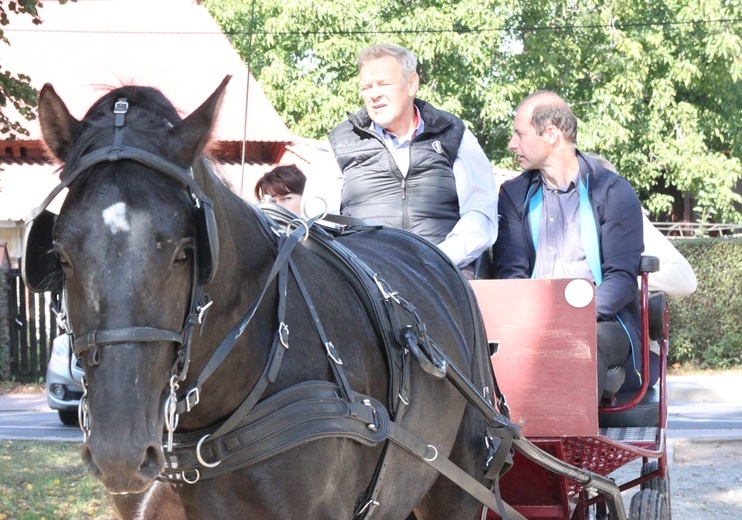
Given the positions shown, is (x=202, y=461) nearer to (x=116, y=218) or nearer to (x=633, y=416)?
(x=116, y=218)

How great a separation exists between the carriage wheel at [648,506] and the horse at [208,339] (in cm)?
157

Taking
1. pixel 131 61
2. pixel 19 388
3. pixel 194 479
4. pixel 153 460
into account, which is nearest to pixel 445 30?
pixel 131 61

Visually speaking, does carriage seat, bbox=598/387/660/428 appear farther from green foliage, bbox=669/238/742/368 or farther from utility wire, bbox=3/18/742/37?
utility wire, bbox=3/18/742/37

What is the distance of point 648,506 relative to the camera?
14.1 feet

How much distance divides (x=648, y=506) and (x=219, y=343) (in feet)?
8.67

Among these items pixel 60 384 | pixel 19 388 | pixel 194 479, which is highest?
pixel 194 479

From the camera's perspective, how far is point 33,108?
5102 mm

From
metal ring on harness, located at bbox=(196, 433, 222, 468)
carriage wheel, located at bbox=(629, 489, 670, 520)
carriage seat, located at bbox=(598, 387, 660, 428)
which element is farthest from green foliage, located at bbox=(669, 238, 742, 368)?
metal ring on harness, located at bbox=(196, 433, 222, 468)

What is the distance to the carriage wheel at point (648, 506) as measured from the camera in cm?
427

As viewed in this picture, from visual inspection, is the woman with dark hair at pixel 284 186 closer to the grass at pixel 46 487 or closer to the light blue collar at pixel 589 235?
the light blue collar at pixel 589 235

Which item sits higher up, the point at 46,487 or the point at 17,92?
the point at 17,92

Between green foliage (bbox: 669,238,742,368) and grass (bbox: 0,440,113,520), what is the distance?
943cm

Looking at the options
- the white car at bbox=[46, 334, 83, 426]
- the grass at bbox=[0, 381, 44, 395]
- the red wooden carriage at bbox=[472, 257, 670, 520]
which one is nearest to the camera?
the red wooden carriage at bbox=[472, 257, 670, 520]

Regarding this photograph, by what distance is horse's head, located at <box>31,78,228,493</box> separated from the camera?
1.98 m
